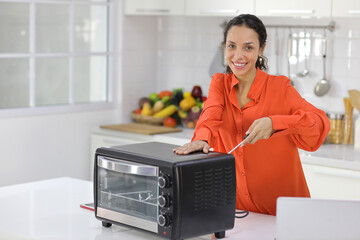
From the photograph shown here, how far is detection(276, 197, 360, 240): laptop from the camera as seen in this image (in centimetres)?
170

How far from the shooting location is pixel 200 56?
468 cm

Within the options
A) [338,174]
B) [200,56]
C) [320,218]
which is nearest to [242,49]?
[320,218]

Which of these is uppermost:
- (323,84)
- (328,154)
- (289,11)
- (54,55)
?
(289,11)

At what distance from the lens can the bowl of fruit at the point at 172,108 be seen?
4.42 meters

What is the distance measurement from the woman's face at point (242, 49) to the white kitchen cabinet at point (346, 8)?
52.7 inches

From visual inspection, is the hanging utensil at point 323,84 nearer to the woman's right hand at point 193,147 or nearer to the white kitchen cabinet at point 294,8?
the white kitchen cabinet at point 294,8

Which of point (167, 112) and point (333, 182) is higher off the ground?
point (167, 112)

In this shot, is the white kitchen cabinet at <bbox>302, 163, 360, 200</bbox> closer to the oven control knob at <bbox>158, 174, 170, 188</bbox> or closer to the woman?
the woman

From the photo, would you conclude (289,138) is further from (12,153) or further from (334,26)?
(12,153)

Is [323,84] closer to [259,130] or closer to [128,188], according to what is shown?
[259,130]

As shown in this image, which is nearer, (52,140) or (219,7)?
(219,7)

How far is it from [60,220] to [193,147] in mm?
536

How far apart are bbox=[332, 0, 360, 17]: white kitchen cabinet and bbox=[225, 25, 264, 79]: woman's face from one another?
4.39 ft

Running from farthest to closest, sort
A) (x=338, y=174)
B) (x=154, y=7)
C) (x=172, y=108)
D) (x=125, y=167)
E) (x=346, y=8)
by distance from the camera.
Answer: (x=172, y=108)
(x=154, y=7)
(x=346, y=8)
(x=338, y=174)
(x=125, y=167)
